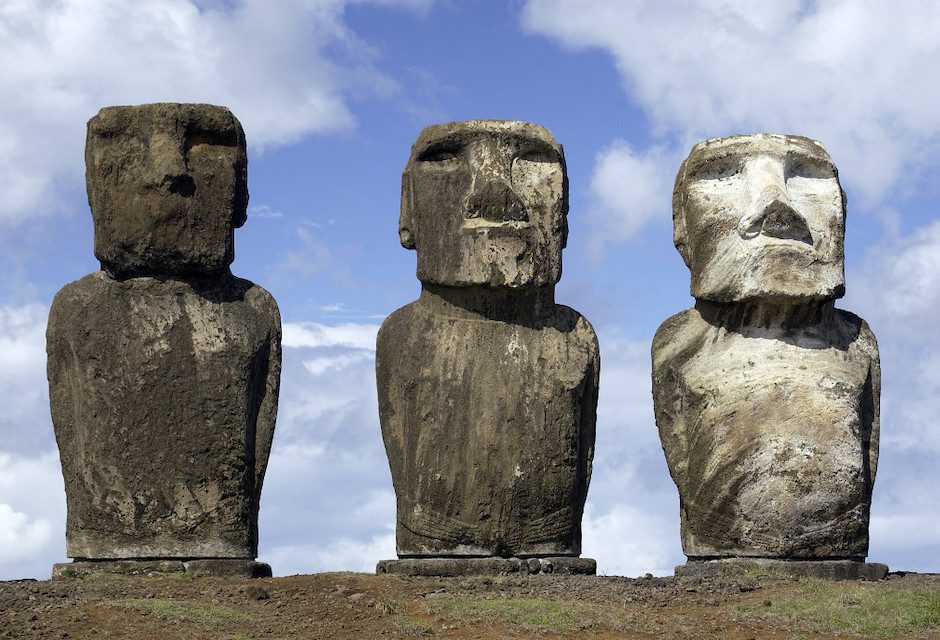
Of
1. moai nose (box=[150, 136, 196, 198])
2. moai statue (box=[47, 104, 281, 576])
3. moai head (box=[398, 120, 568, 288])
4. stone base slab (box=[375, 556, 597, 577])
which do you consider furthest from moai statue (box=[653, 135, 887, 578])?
moai nose (box=[150, 136, 196, 198])

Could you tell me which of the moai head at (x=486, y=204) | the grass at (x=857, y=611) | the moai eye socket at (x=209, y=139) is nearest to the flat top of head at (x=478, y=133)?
the moai head at (x=486, y=204)

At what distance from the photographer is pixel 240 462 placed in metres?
15.4

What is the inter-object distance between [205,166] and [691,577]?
5.07 meters

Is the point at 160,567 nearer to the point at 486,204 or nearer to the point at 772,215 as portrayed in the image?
the point at 486,204

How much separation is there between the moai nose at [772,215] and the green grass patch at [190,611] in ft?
16.9

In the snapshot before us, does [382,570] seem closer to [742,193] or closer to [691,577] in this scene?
[691,577]

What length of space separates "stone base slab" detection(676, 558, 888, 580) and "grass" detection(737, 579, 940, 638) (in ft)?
1.77

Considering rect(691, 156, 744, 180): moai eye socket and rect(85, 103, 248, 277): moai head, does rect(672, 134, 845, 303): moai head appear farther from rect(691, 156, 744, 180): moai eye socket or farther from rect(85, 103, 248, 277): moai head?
rect(85, 103, 248, 277): moai head

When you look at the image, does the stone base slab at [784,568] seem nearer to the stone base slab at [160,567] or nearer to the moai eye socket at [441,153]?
the stone base slab at [160,567]

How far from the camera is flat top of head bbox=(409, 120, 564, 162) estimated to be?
15.5 m

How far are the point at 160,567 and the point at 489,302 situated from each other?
3.33 metres

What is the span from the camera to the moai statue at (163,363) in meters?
15.2

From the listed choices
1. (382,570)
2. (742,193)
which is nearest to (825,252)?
(742,193)

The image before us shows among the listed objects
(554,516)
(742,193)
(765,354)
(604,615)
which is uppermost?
(742,193)
